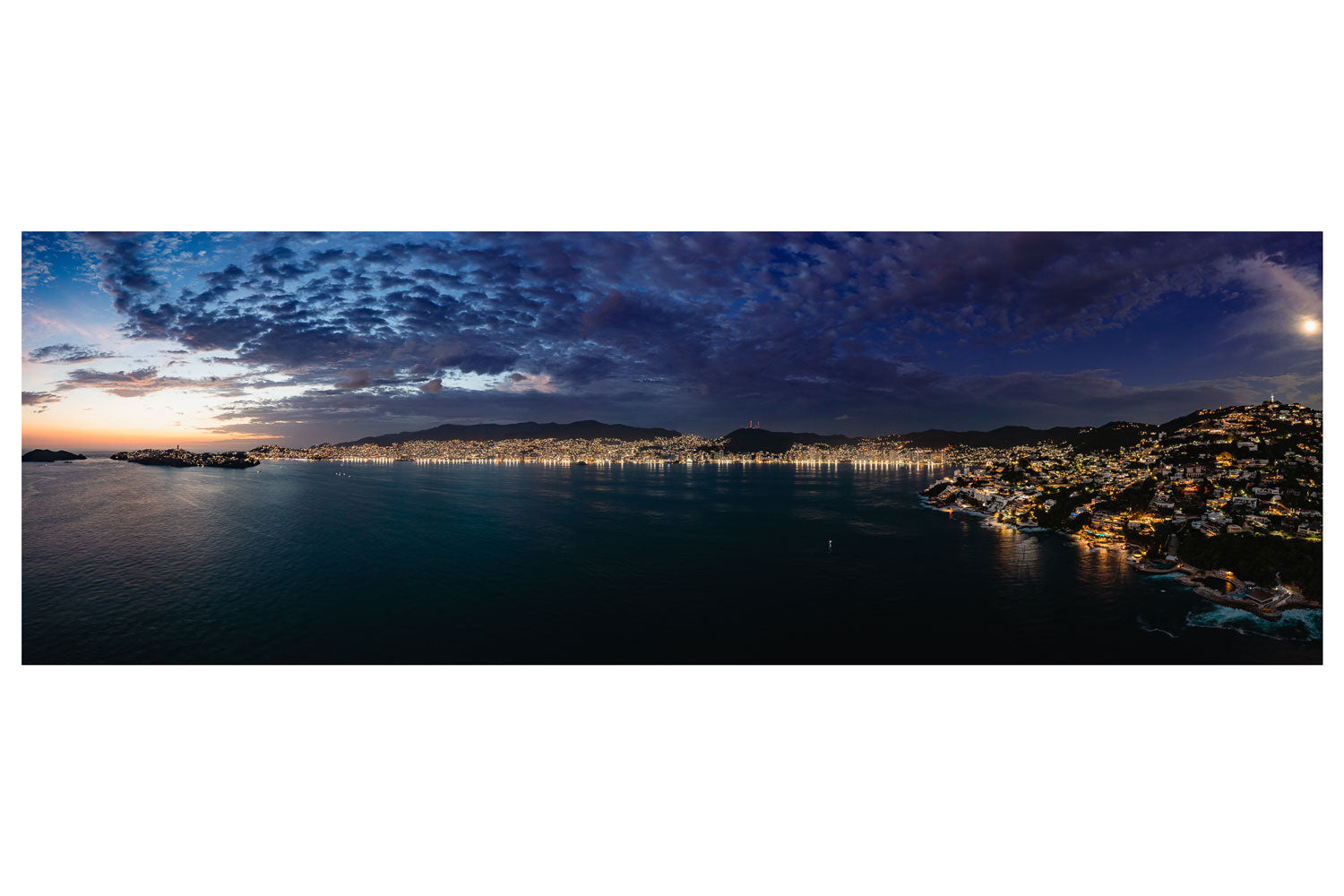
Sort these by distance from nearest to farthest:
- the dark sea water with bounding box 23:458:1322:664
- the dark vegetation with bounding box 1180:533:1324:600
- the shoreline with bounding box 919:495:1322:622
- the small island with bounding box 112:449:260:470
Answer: the dark sea water with bounding box 23:458:1322:664
the shoreline with bounding box 919:495:1322:622
the dark vegetation with bounding box 1180:533:1324:600
the small island with bounding box 112:449:260:470

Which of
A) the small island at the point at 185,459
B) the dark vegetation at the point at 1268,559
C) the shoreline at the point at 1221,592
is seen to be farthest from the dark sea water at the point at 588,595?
the small island at the point at 185,459

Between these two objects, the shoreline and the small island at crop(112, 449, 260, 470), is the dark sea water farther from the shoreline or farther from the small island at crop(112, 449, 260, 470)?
the small island at crop(112, 449, 260, 470)

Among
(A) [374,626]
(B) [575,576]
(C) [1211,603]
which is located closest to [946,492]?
(C) [1211,603]

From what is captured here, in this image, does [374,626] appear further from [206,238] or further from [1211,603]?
[1211,603]

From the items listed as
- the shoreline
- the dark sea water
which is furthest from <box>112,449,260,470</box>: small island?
the shoreline

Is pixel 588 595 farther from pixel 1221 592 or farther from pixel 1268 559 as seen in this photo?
pixel 1268 559

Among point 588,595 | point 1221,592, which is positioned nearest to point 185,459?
point 588,595

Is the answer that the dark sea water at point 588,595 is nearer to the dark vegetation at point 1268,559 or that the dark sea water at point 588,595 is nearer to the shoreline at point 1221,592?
the shoreline at point 1221,592
